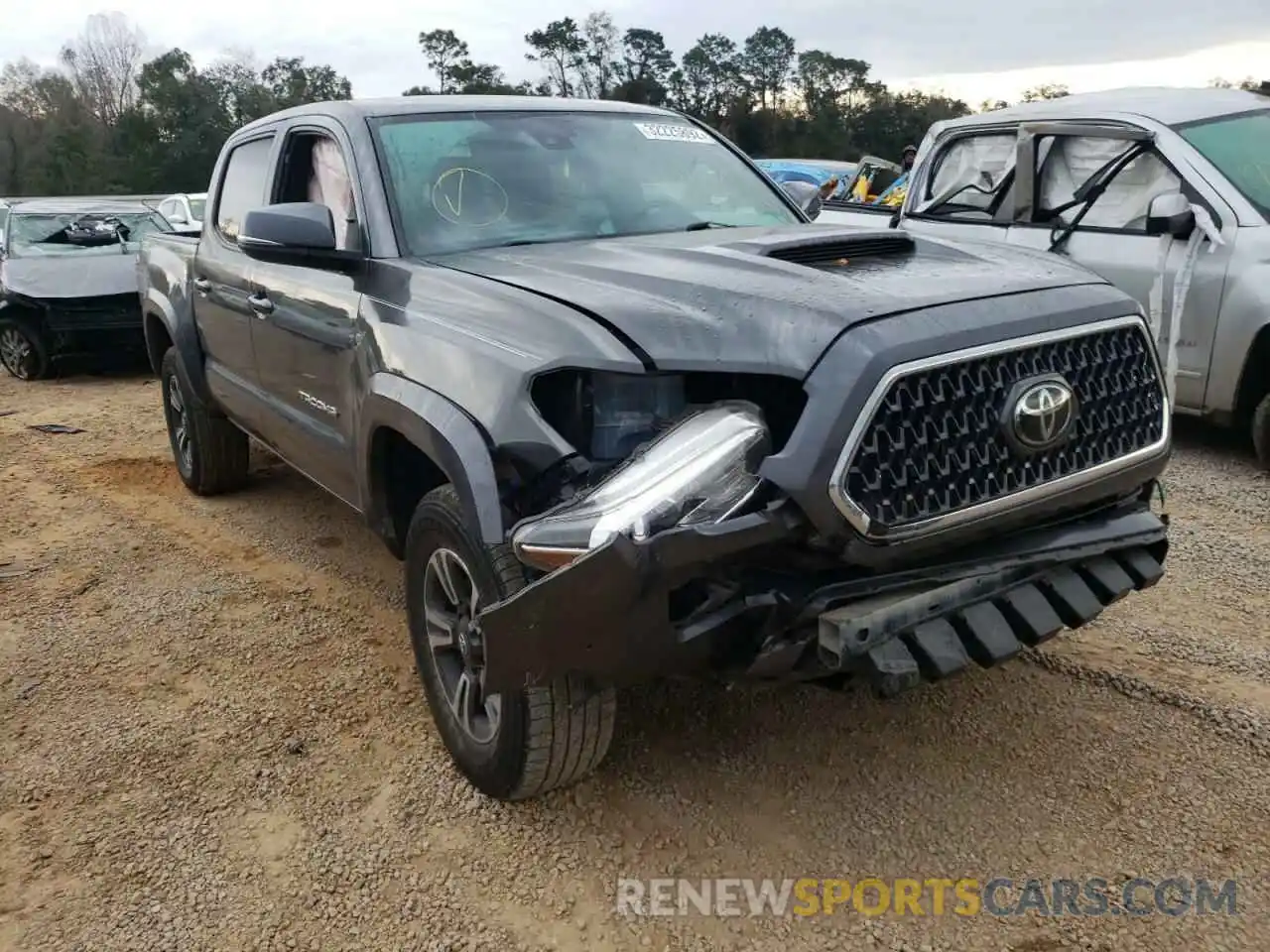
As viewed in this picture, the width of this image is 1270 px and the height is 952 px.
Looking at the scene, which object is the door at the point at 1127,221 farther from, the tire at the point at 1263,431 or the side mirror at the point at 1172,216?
the tire at the point at 1263,431

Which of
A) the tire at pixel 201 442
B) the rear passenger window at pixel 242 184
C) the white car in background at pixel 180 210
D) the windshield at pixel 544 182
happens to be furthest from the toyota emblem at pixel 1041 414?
the white car in background at pixel 180 210

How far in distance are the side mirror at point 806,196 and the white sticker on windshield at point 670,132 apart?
0.43 metres

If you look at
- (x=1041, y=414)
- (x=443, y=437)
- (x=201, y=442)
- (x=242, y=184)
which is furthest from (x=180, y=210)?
(x=1041, y=414)

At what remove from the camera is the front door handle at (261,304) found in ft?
13.1

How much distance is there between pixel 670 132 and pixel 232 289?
1951 mm

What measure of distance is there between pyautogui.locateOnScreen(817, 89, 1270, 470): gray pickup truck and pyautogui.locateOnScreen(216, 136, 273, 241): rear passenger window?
3023mm

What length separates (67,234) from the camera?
10758mm

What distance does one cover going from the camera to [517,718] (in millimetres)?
2600

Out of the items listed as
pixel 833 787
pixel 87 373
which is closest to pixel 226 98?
pixel 87 373

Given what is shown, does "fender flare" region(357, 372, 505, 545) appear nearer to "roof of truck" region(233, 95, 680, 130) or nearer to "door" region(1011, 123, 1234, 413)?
"roof of truck" region(233, 95, 680, 130)

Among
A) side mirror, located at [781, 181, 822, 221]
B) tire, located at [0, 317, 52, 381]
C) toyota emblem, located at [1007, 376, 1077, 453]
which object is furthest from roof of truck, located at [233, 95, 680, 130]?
tire, located at [0, 317, 52, 381]

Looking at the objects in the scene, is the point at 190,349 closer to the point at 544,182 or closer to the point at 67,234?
the point at 544,182

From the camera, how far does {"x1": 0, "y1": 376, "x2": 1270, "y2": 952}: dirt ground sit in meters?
2.47

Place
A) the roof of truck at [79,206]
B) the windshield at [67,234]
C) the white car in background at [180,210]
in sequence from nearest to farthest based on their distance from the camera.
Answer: the windshield at [67,234] < the roof of truck at [79,206] < the white car in background at [180,210]
